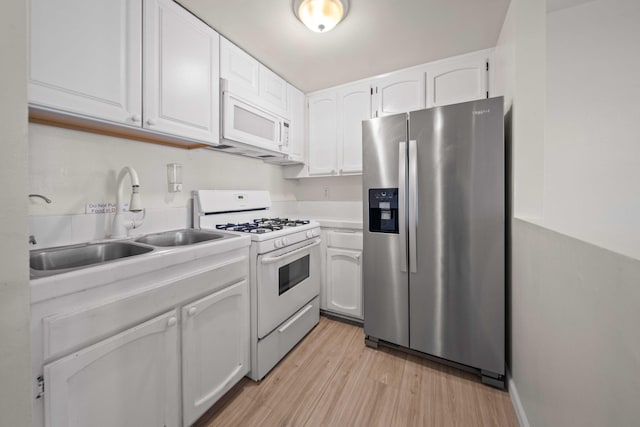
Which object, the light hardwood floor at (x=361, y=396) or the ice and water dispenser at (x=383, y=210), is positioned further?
the ice and water dispenser at (x=383, y=210)

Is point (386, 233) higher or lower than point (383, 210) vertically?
lower

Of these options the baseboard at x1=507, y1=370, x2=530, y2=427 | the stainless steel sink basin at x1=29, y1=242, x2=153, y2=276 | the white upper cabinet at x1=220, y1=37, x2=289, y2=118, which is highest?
the white upper cabinet at x1=220, y1=37, x2=289, y2=118

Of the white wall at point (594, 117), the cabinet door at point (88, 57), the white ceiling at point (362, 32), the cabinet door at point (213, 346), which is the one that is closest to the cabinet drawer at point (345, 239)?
the cabinet door at point (213, 346)

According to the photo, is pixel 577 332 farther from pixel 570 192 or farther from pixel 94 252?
pixel 94 252

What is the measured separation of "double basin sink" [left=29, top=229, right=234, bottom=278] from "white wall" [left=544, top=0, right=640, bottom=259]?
7.20ft

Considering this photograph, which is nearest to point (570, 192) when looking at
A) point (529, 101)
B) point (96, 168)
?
point (529, 101)

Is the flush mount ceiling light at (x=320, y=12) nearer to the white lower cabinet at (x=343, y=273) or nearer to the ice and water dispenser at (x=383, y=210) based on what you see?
the ice and water dispenser at (x=383, y=210)

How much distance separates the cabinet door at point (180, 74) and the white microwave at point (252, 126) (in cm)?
7

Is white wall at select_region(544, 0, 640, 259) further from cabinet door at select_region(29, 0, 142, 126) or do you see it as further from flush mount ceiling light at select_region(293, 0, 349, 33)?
cabinet door at select_region(29, 0, 142, 126)

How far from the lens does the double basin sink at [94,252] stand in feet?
3.50

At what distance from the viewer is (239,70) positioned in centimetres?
183

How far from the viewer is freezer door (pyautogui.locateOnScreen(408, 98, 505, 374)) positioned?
4.91 ft

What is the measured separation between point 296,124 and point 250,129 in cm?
71

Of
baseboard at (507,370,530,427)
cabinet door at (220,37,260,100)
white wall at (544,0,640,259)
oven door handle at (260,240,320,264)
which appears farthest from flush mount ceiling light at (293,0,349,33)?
baseboard at (507,370,530,427)
